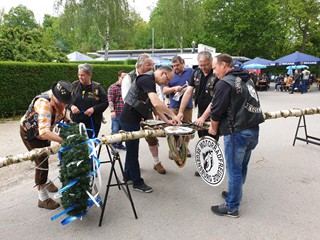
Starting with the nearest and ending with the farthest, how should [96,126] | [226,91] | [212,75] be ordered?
[226,91], [212,75], [96,126]

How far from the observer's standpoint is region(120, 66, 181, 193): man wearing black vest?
331 cm

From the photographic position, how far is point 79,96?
4156mm

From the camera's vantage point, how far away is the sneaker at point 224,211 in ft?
Result: 10.1

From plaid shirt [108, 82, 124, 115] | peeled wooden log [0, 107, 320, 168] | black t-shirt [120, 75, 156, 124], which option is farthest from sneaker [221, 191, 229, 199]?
plaid shirt [108, 82, 124, 115]

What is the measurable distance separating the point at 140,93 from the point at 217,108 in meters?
1.09

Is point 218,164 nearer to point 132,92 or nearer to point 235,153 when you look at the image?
point 235,153

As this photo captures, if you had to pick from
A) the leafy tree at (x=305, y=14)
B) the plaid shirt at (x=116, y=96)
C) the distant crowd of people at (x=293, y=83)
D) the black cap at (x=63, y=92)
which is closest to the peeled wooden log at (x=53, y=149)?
the black cap at (x=63, y=92)

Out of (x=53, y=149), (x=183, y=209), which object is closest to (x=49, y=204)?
(x=53, y=149)

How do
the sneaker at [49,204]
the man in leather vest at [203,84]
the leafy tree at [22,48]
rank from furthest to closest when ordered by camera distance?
the leafy tree at [22,48]
the man in leather vest at [203,84]
the sneaker at [49,204]

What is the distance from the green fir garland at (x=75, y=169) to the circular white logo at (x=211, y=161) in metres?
1.32

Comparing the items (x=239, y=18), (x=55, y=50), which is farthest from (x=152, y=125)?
(x=239, y=18)

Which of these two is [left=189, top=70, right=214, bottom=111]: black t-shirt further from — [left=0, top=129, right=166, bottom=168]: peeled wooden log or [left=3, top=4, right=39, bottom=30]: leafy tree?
[left=3, top=4, right=39, bottom=30]: leafy tree

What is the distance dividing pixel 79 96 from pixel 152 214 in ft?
6.95

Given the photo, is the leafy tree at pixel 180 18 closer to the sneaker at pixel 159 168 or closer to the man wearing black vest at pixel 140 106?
the sneaker at pixel 159 168
